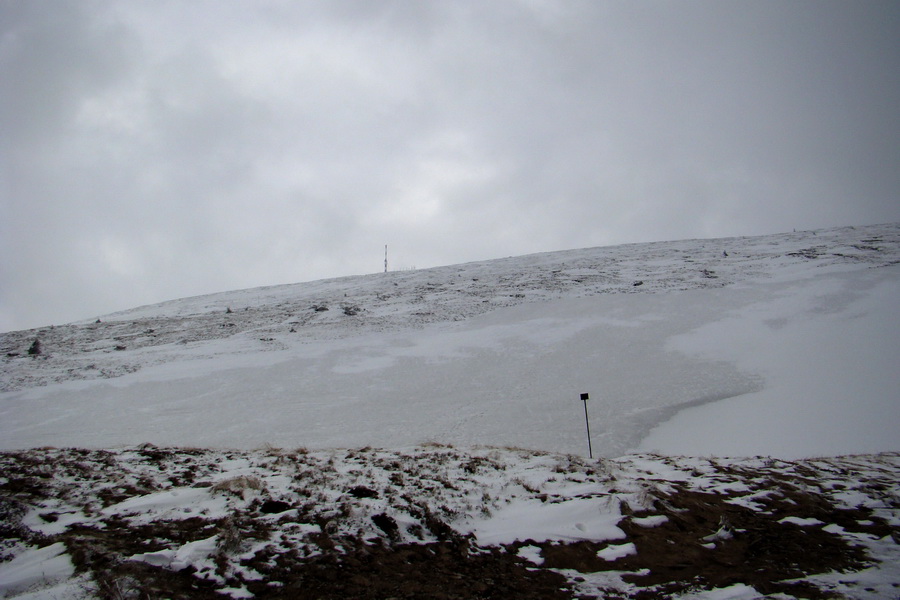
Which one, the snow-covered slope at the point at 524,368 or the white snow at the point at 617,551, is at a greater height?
the snow-covered slope at the point at 524,368

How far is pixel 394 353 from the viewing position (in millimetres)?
19141

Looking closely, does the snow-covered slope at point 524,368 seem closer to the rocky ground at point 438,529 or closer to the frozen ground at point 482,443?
the frozen ground at point 482,443

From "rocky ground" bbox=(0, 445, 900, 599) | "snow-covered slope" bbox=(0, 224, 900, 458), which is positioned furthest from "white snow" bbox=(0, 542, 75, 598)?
"snow-covered slope" bbox=(0, 224, 900, 458)

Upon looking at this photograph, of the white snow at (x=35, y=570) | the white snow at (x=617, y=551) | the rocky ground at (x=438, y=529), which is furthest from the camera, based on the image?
the white snow at (x=617, y=551)

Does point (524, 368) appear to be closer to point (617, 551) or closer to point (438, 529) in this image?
point (438, 529)

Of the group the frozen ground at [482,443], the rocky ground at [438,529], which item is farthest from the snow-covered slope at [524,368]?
the rocky ground at [438,529]

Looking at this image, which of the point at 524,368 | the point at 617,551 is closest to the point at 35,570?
the point at 617,551

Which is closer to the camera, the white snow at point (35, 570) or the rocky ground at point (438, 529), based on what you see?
the white snow at point (35, 570)

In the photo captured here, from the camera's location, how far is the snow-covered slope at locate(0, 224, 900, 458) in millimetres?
11953

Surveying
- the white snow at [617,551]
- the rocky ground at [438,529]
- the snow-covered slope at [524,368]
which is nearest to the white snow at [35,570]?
the rocky ground at [438,529]

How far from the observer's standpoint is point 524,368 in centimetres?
1653

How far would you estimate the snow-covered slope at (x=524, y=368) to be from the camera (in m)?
12.0

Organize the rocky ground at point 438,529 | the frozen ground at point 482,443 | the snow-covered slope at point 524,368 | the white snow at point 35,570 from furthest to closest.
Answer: the snow-covered slope at point 524,368, the frozen ground at point 482,443, the rocky ground at point 438,529, the white snow at point 35,570

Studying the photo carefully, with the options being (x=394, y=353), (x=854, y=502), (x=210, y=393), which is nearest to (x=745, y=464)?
(x=854, y=502)
